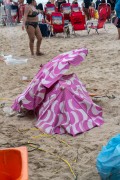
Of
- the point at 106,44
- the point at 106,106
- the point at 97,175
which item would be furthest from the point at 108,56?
the point at 97,175

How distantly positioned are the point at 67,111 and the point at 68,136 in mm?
329

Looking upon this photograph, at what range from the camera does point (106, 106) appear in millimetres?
4816

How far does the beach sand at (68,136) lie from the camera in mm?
3363

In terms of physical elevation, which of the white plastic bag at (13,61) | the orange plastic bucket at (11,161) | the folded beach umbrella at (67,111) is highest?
the orange plastic bucket at (11,161)

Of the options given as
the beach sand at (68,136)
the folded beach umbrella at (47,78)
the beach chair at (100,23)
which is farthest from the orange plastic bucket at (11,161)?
the beach chair at (100,23)

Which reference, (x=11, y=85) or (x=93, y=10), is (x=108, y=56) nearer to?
(x=11, y=85)

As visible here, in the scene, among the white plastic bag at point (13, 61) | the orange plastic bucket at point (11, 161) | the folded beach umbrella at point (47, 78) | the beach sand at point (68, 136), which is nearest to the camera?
the orange plastic bucket at point (11, 161)

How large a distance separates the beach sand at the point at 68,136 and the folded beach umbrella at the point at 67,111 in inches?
4.2

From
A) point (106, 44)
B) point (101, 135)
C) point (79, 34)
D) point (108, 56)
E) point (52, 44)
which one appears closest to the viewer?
point (101, 135)

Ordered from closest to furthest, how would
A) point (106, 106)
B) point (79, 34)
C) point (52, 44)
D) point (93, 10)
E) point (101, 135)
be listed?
point (101, 135) → point (106, 106) → point (52, 44) → point (79, 34) → point (93, 10)

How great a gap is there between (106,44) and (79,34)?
107 inches

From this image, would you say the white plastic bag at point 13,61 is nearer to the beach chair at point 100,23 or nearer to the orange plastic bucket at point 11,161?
the beach chair at point 100,23

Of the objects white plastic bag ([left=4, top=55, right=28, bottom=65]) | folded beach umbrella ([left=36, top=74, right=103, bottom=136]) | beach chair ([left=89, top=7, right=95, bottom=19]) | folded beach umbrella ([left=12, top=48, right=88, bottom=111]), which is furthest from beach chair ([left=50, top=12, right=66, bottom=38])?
folded beach umbrella ([left=36, top=74, right=103, bottom=136])

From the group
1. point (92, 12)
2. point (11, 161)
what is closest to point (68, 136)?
point (11, 161)
